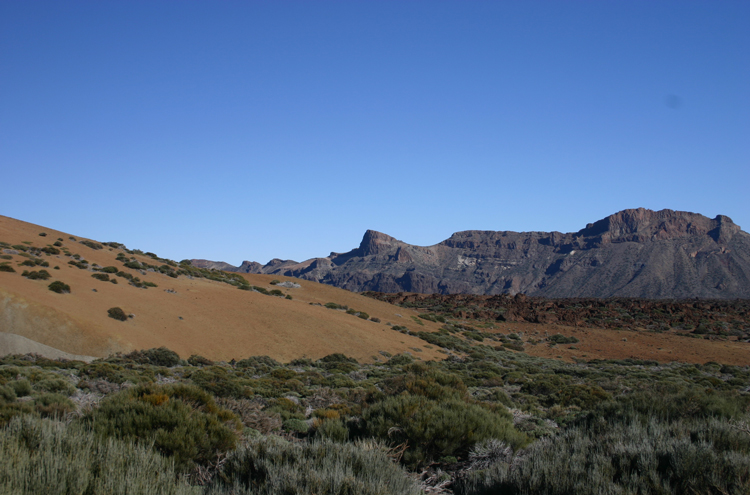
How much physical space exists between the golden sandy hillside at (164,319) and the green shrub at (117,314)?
275 mm

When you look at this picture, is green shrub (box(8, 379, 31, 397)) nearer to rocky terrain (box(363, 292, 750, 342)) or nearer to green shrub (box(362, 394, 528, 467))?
green shrub (box(362, 394, 528, 467))

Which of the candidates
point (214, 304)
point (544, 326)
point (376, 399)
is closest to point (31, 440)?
point (376, 399)

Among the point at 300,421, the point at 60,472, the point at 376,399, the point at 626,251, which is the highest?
the point at 626,251

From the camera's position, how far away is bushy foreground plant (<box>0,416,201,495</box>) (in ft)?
11.0

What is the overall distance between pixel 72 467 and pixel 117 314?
23.1 m

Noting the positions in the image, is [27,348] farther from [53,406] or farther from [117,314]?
[53,406]

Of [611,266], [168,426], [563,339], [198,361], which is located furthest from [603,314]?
[611,266]

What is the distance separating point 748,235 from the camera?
494ft

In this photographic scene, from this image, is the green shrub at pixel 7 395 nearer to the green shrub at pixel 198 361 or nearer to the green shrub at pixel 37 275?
the green shrub at pixel 198 361

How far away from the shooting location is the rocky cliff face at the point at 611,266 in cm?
12681

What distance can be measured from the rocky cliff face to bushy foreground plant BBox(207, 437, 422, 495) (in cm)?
13505

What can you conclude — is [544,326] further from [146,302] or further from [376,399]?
[376,399]

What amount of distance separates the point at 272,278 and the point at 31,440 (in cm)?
5281

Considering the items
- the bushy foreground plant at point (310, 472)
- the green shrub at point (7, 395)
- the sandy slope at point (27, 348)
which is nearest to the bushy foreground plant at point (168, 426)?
the bushy foreground plant at point (310, 472)
